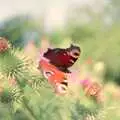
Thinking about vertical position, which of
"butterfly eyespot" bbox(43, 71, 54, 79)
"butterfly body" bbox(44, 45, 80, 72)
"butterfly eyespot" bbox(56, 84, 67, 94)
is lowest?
"butterfly eyespot" bbox(56, 84, 67, 94)

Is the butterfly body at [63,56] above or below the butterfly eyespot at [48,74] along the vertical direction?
above

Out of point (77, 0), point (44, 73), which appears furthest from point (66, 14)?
point (44, 73)

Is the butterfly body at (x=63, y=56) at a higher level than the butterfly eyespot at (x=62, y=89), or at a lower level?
higher

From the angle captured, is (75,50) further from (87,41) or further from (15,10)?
(15,10)

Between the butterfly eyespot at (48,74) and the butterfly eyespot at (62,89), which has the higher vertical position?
the butterfly eyespot at (48,74)

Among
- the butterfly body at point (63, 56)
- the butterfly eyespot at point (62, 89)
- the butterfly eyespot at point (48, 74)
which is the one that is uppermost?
the butterfly body at point (63, 56)
